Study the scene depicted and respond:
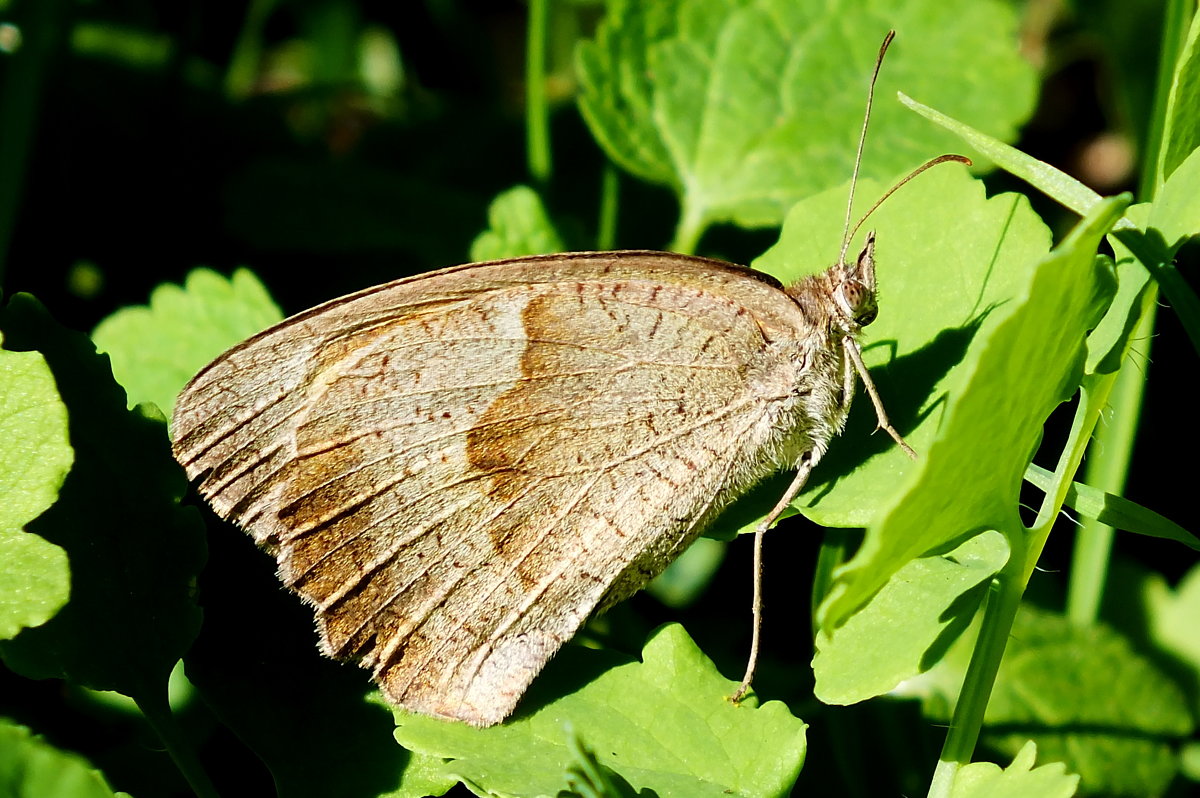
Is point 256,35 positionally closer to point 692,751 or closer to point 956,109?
point 956,109

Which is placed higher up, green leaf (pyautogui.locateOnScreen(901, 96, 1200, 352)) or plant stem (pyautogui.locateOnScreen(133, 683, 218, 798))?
green leaf (pyautogui.locateOnScreen(901, 96, 1200, 352))

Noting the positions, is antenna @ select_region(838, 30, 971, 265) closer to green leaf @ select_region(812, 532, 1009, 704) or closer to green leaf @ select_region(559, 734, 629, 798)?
green leaf @ select_region(812, 532, 1009, 704)

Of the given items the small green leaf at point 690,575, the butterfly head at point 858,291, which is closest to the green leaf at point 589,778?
the butterfly head at point 858,291

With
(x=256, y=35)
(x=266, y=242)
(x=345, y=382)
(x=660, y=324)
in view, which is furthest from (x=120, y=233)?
(x=660, y=324)

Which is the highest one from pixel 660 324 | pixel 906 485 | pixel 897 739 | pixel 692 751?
pixel 906 485

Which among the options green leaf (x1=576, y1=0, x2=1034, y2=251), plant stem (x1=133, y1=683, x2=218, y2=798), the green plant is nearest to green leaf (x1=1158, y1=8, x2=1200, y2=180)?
the green plant

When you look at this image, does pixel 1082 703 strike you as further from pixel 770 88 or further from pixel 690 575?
pixel 770 88
